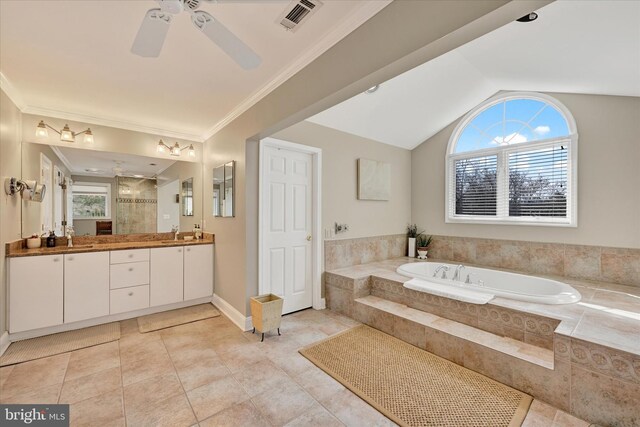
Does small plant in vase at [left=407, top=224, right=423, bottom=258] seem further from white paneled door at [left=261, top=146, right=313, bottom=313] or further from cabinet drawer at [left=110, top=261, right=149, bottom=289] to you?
cabinet drawer at [left=110, top=261, right=149, bottom=289]

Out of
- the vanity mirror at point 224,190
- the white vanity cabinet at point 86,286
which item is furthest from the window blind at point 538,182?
the white vanity cabinet at point 86,286

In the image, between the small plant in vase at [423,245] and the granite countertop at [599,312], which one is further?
the small plant in vase at [423,245]

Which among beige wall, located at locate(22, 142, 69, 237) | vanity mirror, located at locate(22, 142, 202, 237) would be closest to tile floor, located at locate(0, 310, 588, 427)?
beige wall, located at locate(22, 142, 69, 237)

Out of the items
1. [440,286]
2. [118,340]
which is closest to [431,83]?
[440,286]

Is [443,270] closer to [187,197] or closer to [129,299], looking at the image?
[187,197]

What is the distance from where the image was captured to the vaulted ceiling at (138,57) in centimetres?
160

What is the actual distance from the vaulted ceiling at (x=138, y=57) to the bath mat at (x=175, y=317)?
2.42 meters

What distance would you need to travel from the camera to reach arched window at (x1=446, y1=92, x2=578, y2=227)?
135 inches

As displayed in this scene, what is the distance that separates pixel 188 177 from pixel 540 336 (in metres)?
4.41

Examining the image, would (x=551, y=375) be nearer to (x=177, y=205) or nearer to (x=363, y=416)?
(x=363, y=416)

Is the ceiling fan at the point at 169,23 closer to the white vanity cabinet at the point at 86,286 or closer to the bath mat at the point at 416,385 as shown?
the bath mat at the point at 416,385

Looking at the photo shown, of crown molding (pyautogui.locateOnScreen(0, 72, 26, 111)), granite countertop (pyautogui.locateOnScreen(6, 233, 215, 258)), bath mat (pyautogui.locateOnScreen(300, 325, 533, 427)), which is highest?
crown molding (pyautogui.locateOnScreen(0, 72, 26, 111))

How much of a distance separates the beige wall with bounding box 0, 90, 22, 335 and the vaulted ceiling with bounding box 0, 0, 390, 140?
20cm

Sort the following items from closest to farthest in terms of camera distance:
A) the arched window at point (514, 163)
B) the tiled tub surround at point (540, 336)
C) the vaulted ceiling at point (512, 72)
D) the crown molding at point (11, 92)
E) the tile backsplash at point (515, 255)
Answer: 1. the tiled tub surround at point (540, 336)
2. the vaulted ceiling at point (512, 72)
3. the crown molding at point (11, 92)
4. the tile backsplash at point (515, 255)
5. the arched window at point (514, 163)
